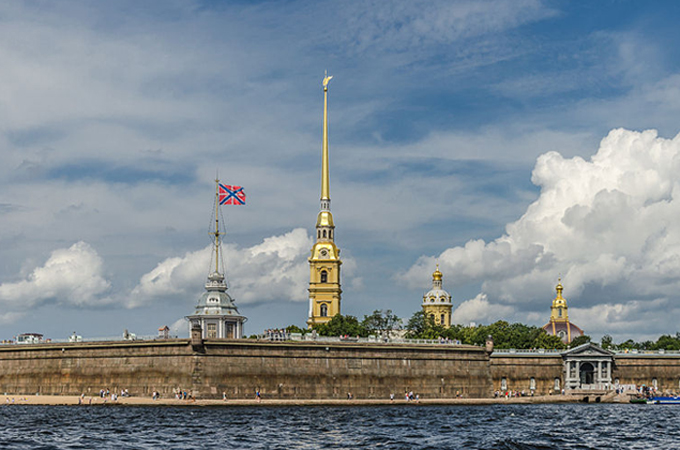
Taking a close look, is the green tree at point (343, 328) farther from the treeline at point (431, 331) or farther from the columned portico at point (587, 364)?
the columned portico at point (587, 364)

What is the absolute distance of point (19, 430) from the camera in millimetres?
56062

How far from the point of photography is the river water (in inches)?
1976

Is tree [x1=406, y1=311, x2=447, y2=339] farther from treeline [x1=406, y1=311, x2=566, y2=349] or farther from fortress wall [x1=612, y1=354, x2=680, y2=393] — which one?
fortress wall [x1=612, y1=354, x2=680, y2=393]

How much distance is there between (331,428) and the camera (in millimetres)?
59000

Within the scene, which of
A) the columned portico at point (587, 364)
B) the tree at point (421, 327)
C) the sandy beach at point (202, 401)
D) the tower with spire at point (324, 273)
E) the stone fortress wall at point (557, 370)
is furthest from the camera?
the tower with spire at point (324, 273)

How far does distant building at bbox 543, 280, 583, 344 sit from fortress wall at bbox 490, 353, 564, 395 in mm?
68349

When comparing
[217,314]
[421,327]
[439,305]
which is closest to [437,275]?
[439,305]

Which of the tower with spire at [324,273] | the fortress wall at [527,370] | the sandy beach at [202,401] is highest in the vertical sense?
the tower with spire at [324,273]

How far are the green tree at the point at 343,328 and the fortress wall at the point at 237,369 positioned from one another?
29198 mm

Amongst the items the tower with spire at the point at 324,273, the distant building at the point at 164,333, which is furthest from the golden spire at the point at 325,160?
the distant building at the point at 164,333

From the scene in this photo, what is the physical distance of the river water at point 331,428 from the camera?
5019 centimetres

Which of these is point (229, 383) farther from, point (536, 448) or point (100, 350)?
point (536, 448)

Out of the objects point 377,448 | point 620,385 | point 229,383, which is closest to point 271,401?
point 229,383

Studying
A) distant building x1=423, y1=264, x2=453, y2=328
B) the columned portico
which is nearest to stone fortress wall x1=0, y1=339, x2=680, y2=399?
the columned portico
